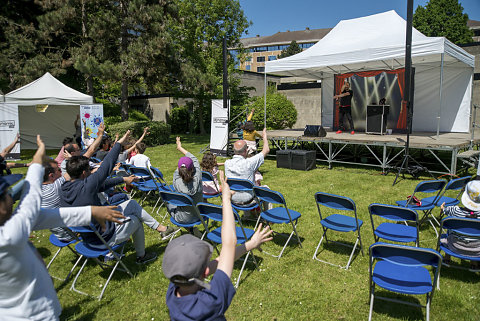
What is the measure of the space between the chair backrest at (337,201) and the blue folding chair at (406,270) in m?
0.81

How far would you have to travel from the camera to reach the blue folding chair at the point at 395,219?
314 centimetres

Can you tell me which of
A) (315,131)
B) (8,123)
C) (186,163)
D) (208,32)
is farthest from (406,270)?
(208,32)

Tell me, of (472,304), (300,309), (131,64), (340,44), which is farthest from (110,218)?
(131,64)

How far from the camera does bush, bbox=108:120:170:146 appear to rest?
1423 centimetres

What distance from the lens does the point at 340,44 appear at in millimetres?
9781

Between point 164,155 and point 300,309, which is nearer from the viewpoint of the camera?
point 300,309

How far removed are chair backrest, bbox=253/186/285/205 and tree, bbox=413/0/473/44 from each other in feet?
126

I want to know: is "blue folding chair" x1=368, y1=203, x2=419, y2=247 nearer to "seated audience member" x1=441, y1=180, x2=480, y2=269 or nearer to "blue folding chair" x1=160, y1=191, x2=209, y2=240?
"seated audience member" x1=441, y1=180, x2=480, y2=269

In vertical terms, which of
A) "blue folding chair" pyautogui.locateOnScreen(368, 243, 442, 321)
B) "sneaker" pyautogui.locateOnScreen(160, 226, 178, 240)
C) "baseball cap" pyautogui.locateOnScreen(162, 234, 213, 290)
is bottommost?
"sneaker" pyautogui.locateOnScreen(160, 226, 178, 240)

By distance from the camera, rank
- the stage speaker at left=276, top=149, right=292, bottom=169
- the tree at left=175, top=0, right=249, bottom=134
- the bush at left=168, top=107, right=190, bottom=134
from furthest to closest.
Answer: the bush at left=168, top=107, right=190, bottom=134
the tree at left=175, top=0, right=249, bottom=134
the stage speaker at left=276, top=149, right=292, bottom=169

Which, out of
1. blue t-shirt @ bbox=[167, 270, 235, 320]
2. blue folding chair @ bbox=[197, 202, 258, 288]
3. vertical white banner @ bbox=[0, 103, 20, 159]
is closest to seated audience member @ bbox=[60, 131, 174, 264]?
blue folding chair @ bbox=[197, 202, 258, 288]

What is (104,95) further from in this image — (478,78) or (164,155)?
(478,78)

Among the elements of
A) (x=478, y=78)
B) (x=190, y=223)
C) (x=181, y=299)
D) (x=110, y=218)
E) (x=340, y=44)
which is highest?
(x=340, y=44)

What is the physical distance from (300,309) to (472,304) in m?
1.57
